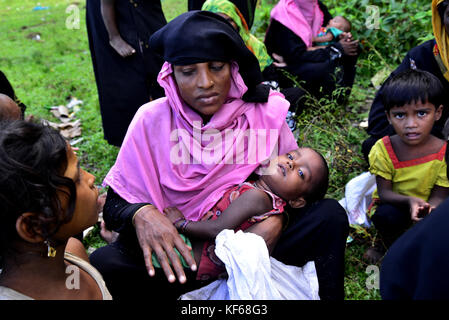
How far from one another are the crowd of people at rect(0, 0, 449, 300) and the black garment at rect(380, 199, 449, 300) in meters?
0.06

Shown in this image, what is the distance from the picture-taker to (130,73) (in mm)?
3873

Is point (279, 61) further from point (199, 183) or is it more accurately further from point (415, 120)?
point (199, 183)

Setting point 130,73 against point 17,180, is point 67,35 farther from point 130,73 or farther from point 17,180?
point 17,180

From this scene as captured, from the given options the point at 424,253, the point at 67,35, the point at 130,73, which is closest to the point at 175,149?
the point at 424,253

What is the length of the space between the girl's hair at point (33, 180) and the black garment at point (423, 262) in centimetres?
121

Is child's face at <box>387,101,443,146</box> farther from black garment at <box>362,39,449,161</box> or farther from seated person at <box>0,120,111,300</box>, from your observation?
seated person at <box>0,120,111,300</box>

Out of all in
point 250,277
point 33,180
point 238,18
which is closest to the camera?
point 33,180

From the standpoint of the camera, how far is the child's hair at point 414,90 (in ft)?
8.24

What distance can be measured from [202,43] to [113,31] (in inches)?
72.6

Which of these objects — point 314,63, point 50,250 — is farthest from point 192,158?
point 314,63

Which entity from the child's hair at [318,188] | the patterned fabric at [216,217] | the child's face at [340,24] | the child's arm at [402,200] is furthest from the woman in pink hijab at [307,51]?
the patterned fabric at [216,217]

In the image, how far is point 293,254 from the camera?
2211 mm

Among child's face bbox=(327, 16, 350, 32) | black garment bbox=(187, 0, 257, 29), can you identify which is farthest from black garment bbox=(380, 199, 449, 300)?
child's face bbox=(327, 16, 350, 32)
